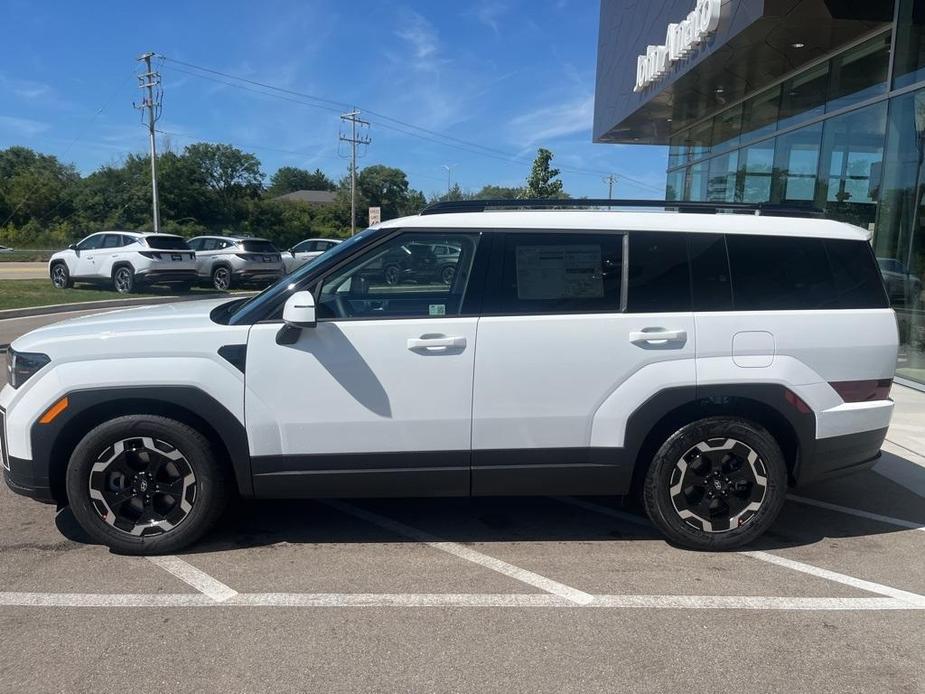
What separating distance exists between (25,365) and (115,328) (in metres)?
0.49

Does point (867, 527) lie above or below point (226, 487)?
below

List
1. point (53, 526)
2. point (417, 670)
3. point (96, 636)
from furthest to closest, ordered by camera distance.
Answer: point (53, 526), point (96, 636), point (417, 670)

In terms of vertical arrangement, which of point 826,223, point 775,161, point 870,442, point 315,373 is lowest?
point 870,442

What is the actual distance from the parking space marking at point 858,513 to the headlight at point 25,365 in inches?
191

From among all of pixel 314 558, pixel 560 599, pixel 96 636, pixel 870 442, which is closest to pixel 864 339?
pixel 870 442

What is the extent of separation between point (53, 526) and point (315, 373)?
2.03 m

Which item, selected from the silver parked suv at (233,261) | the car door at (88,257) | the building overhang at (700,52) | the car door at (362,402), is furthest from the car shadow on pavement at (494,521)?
the silver parked suv at (233,261)

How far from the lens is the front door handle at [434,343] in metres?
3.70

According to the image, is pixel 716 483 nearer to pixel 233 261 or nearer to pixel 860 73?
pixel 860 73

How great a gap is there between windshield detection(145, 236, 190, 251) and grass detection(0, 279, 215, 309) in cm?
141

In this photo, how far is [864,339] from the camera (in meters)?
3.92

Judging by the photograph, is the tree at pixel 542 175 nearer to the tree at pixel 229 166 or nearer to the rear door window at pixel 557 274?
the rear door window at pixel 557 274

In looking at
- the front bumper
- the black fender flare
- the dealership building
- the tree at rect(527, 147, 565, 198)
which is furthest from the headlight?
the tree at rect(527, 147, 565, 198)

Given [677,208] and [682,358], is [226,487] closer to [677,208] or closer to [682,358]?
[682,358]
